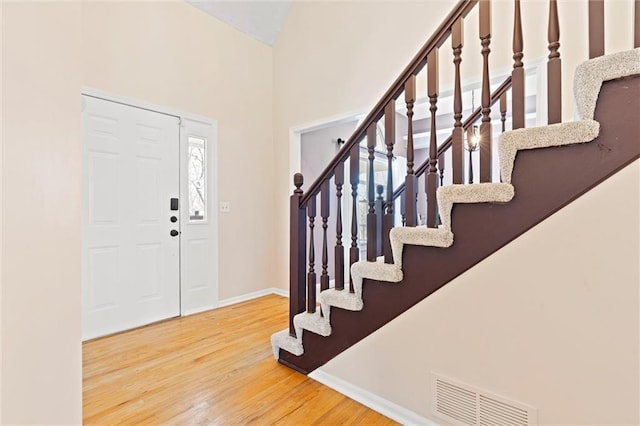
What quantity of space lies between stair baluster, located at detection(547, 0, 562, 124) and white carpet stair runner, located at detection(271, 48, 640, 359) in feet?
0.20

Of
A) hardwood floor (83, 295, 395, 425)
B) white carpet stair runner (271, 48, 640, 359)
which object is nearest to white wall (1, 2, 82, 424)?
hardwood floor (83, 295, 395, 425)

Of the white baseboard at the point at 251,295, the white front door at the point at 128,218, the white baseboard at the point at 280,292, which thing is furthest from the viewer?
the white baseboard at the point at 280,292

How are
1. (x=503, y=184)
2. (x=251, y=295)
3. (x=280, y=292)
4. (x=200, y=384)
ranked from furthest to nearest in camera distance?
(x=280, y=292) < (x=251, y=295) < (x=200, y=384) < (x=503, y=184)

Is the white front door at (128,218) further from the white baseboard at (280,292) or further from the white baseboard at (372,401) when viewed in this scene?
the white baseboard at (372,401)

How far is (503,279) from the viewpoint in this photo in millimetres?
1348

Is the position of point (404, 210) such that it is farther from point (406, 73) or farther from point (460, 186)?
point (406, 73)

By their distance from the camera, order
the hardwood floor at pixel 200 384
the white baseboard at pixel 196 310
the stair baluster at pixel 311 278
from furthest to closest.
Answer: the white baseboard at pixel 196 310 → the stair baluster at pixel 311 278 → the hardwood floor at pixel 200 384

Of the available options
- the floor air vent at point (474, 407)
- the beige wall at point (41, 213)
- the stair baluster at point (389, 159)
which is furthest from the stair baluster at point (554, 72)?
the beige wall at point (41, 213)

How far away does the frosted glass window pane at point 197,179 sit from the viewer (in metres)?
3.46

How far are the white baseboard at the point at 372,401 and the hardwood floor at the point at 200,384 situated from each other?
0.12 ft

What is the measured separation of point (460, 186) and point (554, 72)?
0.55 m

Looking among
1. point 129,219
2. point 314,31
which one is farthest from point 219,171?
point 314,31

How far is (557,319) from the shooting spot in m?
1.23

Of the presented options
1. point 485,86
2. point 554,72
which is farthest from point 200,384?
point 554,72
